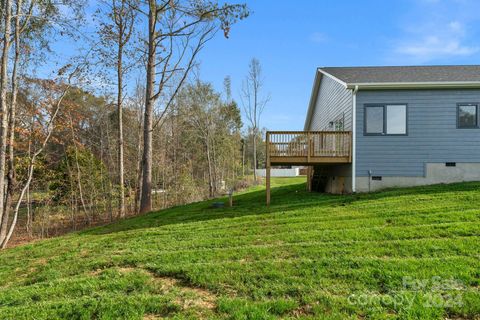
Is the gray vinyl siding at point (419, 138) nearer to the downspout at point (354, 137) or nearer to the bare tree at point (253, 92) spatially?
the downspout at point (354, 137)

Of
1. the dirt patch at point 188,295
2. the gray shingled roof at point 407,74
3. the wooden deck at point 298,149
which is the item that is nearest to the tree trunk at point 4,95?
the dirt patch at point 188,295

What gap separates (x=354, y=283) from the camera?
10.2 feet

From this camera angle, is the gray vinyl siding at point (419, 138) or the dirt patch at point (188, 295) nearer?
the dirt patch at point (188, 295)

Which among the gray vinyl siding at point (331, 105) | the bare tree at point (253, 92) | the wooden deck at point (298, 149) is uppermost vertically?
the bare tree at point (253, 92)

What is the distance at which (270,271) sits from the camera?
11.4 feet

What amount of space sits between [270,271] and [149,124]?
856 centimetres

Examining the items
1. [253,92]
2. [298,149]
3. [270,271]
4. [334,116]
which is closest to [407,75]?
[334,116]

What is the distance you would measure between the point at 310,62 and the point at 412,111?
852 centimetres

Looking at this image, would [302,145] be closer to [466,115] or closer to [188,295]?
[466,115]

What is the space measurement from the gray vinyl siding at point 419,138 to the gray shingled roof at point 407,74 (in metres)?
0.50

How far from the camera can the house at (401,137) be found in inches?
365

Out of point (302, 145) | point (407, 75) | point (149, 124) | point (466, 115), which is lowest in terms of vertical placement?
point (302, 145)

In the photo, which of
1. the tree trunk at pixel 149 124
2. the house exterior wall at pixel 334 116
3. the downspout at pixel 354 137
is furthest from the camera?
the tree trunk at pixel 149 124

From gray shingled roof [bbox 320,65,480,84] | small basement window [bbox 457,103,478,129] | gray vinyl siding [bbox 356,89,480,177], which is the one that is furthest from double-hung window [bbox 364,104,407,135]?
small basement window [bbox 457,103,478,129]
